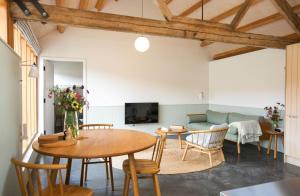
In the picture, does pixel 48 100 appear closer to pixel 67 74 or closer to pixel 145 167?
pixel 67 74

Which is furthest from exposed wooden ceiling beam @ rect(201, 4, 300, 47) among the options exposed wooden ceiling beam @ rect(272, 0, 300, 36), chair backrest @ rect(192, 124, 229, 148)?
chair backrest @ rect(192, 124, 229, 148)

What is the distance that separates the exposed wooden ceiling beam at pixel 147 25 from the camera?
3104mm

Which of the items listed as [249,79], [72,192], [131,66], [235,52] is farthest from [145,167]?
[235,52]

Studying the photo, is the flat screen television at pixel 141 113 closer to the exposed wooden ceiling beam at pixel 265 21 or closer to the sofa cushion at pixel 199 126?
the sofa cushion at pixel 199 126

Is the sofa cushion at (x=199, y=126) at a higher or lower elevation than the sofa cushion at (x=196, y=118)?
lower

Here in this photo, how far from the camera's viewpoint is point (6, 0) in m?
2.73

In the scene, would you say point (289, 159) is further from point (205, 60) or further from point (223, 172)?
point (205, 60)

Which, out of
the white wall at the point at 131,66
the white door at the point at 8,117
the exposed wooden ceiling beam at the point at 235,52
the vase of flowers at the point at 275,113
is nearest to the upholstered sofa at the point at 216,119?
the vase of flowers at the point at 275,113

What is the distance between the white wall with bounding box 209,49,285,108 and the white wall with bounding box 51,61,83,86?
5272mm

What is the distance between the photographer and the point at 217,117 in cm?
650

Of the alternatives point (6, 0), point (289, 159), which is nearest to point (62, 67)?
point (6, 0)

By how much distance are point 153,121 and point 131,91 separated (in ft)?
3.78

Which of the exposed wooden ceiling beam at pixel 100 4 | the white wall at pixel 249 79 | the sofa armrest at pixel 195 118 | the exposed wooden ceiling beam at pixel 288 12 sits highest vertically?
the exposed wooden ceiling beam at pixel 100 4

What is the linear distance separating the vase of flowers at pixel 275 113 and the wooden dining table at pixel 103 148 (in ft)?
11.6
